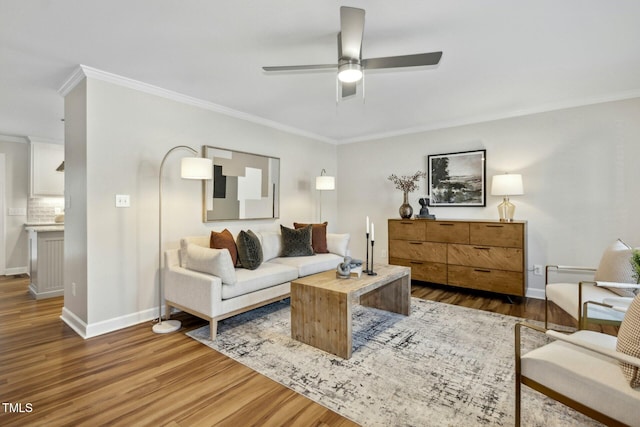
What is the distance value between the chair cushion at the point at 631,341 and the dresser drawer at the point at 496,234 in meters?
2.41

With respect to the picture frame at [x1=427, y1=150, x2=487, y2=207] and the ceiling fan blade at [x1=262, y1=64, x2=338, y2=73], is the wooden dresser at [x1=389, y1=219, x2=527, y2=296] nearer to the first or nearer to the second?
the picture frame at [x1=427, y1=150, x2=487, y2=207]

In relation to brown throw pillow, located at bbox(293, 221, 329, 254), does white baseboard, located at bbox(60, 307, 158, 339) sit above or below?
below

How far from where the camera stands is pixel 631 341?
50.9 inches

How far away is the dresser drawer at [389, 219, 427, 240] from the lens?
14.3 feet

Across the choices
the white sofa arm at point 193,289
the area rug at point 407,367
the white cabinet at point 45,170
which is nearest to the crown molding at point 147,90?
the white sofa arm at point 193,289

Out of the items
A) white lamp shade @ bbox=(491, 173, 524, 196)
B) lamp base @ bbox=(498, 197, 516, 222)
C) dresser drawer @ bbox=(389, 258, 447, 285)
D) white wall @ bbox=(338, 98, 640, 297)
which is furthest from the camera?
dresser drawer @ bbox=(389, 258, 447, 285)

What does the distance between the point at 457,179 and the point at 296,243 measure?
8.43 ft

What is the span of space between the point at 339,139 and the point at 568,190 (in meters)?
3.55

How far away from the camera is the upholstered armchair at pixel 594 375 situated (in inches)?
48.2

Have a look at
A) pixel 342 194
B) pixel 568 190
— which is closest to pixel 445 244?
pixel 568 190

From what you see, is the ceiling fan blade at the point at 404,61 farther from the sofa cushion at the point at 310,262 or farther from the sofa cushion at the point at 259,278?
the sofa cushion at the point at 310,262

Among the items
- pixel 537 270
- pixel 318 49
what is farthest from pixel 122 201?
pixel 537 270

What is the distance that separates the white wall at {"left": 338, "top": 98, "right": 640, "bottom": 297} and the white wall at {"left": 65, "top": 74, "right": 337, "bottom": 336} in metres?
3.52

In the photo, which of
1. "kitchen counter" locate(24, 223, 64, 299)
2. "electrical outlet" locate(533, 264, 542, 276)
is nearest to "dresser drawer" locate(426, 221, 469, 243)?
"electrical outlet" locate(533, 264, 542, 276)
